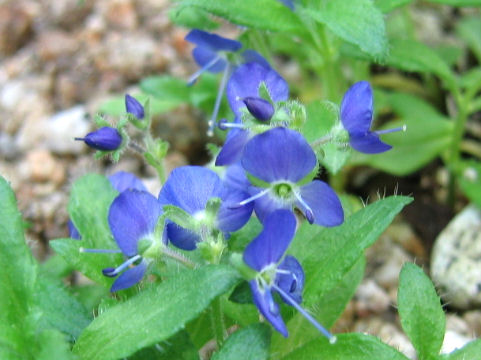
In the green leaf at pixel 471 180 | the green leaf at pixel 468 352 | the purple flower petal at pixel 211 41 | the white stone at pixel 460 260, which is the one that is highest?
the purple flower petal at pixel 211 41

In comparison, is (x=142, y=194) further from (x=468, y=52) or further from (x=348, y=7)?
(x=468, y=52)

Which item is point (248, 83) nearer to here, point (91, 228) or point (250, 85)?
point (250, 85)

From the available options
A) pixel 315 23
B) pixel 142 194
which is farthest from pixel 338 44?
pixel 142 194

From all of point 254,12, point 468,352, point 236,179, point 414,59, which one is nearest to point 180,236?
point 236,179

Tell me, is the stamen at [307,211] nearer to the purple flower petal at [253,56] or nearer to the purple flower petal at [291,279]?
the purple flower petal at [291,279]

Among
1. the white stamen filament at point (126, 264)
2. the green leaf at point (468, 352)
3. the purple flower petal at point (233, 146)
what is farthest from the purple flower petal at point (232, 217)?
the green leaf at point (468, 352)
